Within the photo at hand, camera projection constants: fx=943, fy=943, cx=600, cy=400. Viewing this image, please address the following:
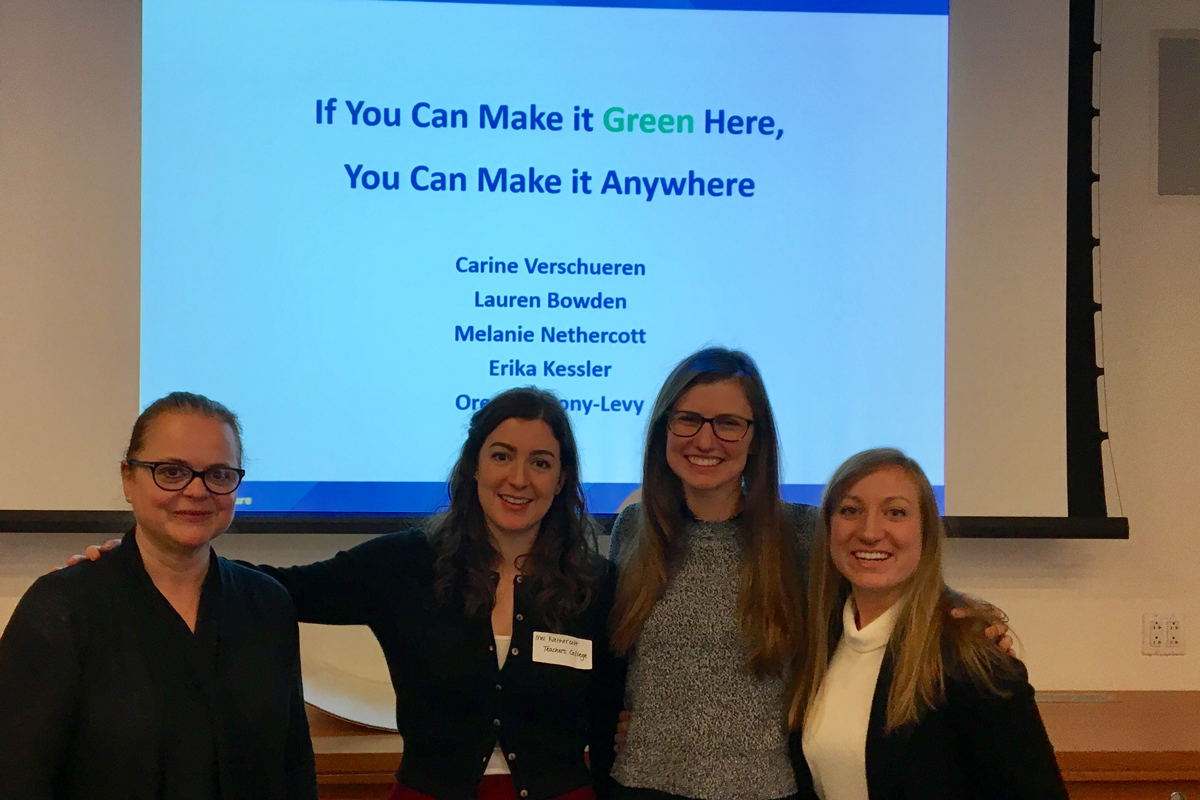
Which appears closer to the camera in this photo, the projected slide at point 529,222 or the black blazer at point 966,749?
the black blazer at point 966,749

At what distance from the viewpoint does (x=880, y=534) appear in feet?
5.82

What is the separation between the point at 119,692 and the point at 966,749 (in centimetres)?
145

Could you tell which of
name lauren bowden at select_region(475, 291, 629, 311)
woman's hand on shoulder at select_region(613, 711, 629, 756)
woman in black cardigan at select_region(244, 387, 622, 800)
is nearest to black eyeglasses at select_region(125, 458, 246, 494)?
woman in black cardigan at select_region(244, 387, 622, 800)

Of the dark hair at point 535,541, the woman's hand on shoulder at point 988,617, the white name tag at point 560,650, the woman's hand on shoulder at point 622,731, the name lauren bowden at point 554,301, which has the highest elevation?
the name lauren bowden at point 554,301

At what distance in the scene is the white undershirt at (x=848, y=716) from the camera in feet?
5.74

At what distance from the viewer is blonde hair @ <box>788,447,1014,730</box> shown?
169cm

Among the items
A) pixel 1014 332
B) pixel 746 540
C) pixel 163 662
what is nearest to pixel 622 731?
pixel 746 540

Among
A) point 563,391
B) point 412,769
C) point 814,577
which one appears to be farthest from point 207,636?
point 563,391

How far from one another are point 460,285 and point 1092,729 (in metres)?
2.31

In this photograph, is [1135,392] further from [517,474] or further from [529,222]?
[517,474]

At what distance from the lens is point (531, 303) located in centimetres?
292

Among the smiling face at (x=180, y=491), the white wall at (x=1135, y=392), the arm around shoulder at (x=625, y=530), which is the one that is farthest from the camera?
the white wall at (x=1135, y=392)

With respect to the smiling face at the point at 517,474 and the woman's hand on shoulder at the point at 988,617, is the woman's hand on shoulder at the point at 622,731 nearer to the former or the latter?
the smiling face at the point at 517,474

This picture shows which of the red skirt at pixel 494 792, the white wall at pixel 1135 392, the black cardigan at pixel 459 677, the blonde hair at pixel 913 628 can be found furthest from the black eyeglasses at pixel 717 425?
the white wall at pixel 1135 392
